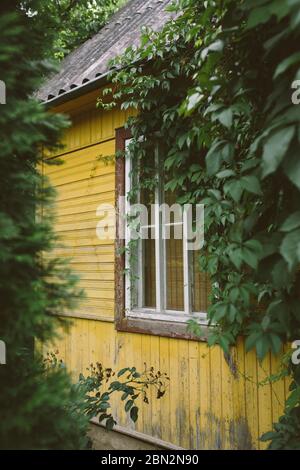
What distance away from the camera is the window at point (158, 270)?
4617 millimetres

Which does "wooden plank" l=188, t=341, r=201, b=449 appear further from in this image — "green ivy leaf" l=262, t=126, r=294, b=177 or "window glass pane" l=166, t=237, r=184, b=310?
"green ivy leaf" l=262, t=126, r=294, b=177

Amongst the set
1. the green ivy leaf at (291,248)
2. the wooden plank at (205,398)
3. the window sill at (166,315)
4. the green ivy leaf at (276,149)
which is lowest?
the wooden plank at (205,398)

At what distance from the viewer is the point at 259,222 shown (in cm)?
280

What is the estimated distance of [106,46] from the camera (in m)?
7.06

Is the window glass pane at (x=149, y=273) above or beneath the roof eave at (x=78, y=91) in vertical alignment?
beneath

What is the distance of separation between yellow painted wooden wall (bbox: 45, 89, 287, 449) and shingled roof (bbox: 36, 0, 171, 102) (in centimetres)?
33

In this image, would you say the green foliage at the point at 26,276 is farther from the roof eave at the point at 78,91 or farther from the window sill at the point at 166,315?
the roof eave at the point at 78,91

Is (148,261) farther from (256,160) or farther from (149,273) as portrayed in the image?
(256,160)

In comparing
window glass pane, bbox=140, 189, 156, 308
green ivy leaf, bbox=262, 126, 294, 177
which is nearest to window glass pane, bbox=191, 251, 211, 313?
window glass pane, bbox=140, 189, 156, 308

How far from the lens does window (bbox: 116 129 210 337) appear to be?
462cm

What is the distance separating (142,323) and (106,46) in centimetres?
410

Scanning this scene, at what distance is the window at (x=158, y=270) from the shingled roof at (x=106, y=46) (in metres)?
0.87

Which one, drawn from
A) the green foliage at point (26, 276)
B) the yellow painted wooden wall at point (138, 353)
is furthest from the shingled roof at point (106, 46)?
the green foliage at point (26, 276)
